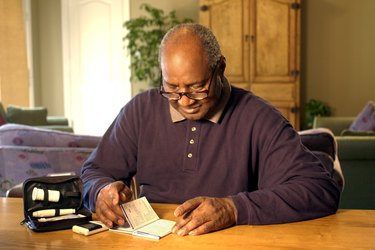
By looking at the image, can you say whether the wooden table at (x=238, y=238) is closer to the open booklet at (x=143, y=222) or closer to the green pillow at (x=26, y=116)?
the open booklet at (x=143, y=222)

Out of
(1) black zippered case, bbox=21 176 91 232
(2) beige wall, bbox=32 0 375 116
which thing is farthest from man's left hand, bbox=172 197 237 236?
(2) beige wall, bbox=32 0 375 116

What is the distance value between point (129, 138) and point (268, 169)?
20.1 inches

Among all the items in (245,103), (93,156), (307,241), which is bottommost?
(307,241)

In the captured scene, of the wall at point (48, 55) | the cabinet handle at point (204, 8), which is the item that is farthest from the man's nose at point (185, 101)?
the wall at point (48, 55)

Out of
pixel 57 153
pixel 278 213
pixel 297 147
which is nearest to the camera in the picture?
pixel 278 213

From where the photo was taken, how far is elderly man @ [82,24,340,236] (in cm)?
135

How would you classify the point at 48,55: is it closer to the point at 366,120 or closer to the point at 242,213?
the point at 366,120

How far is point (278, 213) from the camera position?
50.8 inches

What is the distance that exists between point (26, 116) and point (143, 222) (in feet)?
13.5

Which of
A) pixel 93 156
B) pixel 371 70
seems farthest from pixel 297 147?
pixel 371 70

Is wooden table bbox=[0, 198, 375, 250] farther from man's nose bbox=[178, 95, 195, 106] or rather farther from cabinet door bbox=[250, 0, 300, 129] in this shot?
cabinet door bbox=[250, 0, 300, 129]

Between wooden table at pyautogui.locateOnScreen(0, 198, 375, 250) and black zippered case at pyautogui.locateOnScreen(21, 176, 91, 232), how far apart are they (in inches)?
1.1

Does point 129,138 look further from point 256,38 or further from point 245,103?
point 256,38

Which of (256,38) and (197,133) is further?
(256,38)
